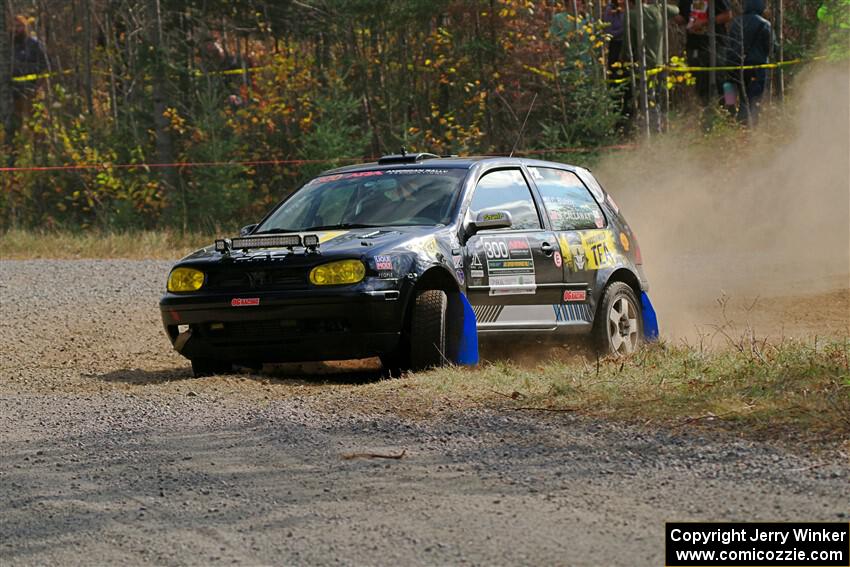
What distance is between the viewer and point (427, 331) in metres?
8.85

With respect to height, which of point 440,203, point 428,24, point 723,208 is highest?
point 428,24

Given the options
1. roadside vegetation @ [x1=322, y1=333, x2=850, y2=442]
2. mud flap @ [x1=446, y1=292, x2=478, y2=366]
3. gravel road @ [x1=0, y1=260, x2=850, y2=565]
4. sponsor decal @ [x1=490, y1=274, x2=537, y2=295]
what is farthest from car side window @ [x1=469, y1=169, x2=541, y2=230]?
gravel road @ [x1=0, y1=260, x2=850, y2=565]

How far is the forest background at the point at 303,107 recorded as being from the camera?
23438mm

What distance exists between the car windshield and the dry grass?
415 inches

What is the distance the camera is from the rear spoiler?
888 centimetres

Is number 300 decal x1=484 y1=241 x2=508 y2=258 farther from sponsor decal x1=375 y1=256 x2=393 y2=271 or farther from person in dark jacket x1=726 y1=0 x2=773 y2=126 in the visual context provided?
person in dark jacket x1=726 y1=0 x2=773 y2=126

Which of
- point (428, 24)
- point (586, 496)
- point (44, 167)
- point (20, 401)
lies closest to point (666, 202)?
point (428, 24)

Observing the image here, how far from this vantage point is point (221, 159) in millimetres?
23562

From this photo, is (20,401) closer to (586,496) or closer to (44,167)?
(586,496)

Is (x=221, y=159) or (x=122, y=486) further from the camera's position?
(x=221, y=159)

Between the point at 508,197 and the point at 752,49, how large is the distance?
1394cm

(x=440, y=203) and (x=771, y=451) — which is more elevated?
(x=440, y=203)

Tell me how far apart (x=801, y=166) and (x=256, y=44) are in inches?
708

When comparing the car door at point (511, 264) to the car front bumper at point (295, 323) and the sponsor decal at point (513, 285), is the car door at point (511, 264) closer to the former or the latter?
the sponsor decal at point (513, 285)
